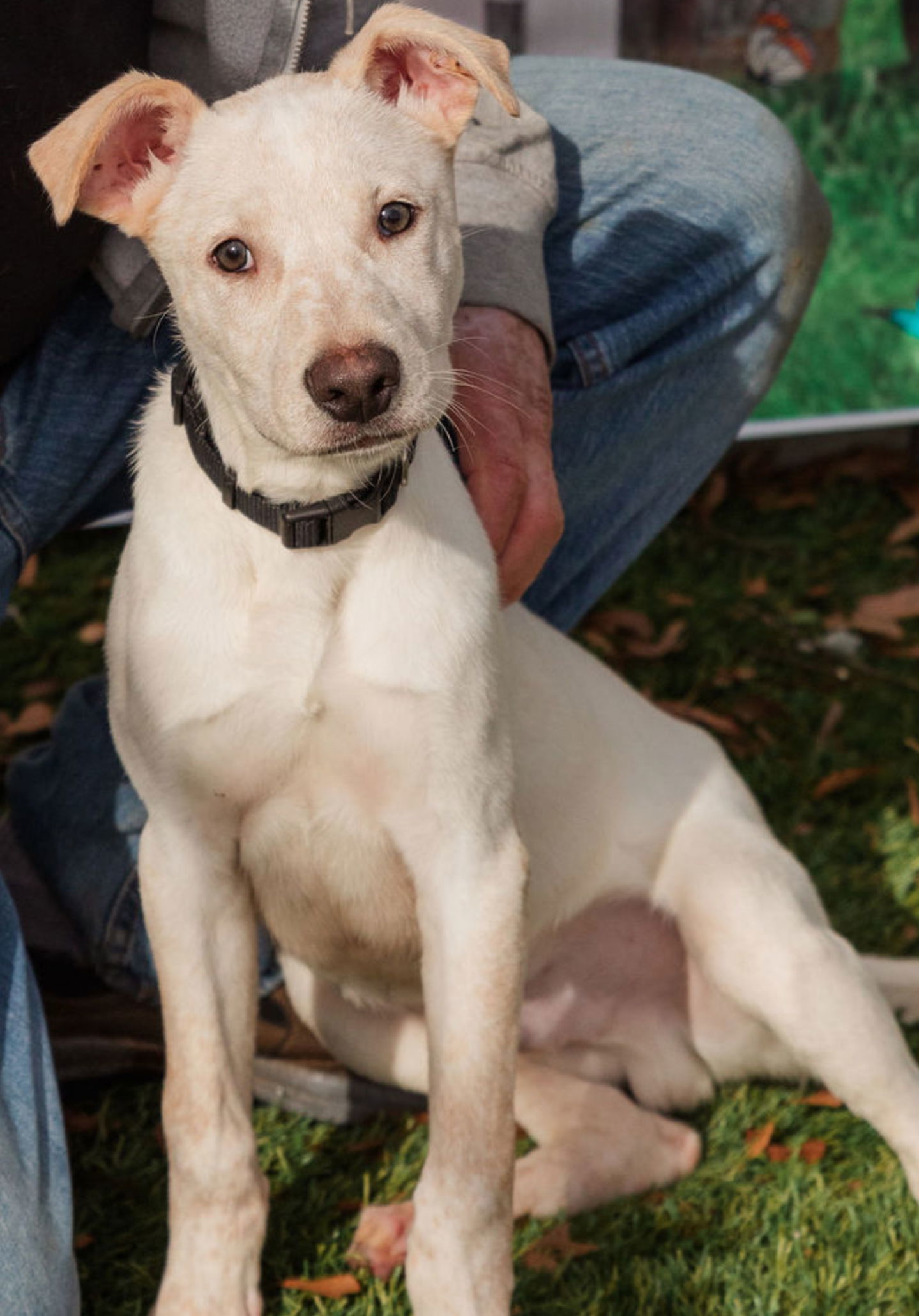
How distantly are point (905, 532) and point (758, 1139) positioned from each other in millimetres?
2869

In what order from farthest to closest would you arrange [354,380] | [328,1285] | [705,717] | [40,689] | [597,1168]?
[40,689], [705,717], [597,1168], [328,1285], [354,380]

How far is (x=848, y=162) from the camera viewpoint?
516 centimetres

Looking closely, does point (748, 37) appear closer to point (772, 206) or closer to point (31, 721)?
point (772, 206)

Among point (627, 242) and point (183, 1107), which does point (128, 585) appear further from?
point (627, 242)

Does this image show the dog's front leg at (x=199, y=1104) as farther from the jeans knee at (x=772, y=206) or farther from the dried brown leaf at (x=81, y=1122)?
the jeans knee at (x=772, y=206)

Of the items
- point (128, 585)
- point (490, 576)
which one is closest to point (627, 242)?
point (490, 576)

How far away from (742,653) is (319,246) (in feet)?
9.47

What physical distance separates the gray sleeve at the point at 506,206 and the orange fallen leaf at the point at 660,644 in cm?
176

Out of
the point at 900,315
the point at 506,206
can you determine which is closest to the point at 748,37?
the point at 900,315

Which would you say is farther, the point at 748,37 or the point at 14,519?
the point at 748,37

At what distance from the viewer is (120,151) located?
6.84 feet

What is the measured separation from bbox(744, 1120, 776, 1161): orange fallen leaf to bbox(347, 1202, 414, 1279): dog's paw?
630mm

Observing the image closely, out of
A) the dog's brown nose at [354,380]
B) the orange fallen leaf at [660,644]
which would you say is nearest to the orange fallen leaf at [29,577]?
the orange fallen leaf at [660,644]

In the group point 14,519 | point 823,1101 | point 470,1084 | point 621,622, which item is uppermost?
point 14,519
